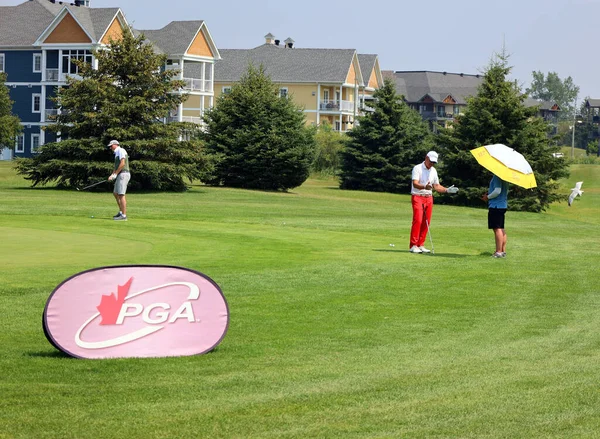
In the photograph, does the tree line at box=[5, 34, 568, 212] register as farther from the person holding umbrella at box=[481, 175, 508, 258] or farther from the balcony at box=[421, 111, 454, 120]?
the balcony at box=[421, 111, 454, 120]

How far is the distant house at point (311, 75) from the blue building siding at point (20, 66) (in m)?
26.1

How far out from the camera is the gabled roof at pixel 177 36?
84062 millimetres

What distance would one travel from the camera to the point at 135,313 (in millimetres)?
8891

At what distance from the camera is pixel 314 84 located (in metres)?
107

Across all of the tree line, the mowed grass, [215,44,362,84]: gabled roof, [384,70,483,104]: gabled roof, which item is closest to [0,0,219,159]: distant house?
[215,44,362,84]: gabled roof

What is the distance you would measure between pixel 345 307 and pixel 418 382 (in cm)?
455

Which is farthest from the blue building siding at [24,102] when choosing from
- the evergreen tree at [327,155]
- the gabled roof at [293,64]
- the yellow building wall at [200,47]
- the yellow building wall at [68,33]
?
the gabled roof at [293,64]

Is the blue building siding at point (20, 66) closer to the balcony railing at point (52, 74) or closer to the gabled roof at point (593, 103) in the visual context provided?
the balcony railing at point (52, 74)

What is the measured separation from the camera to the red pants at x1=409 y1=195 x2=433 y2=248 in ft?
64.3

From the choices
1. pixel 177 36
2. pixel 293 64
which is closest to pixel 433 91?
pixel 293 64

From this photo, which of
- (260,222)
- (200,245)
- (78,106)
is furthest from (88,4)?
(200,245)

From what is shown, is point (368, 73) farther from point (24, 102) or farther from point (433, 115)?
point (433, 115)

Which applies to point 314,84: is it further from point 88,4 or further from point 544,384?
point 544,384

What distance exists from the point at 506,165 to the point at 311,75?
291 ft
